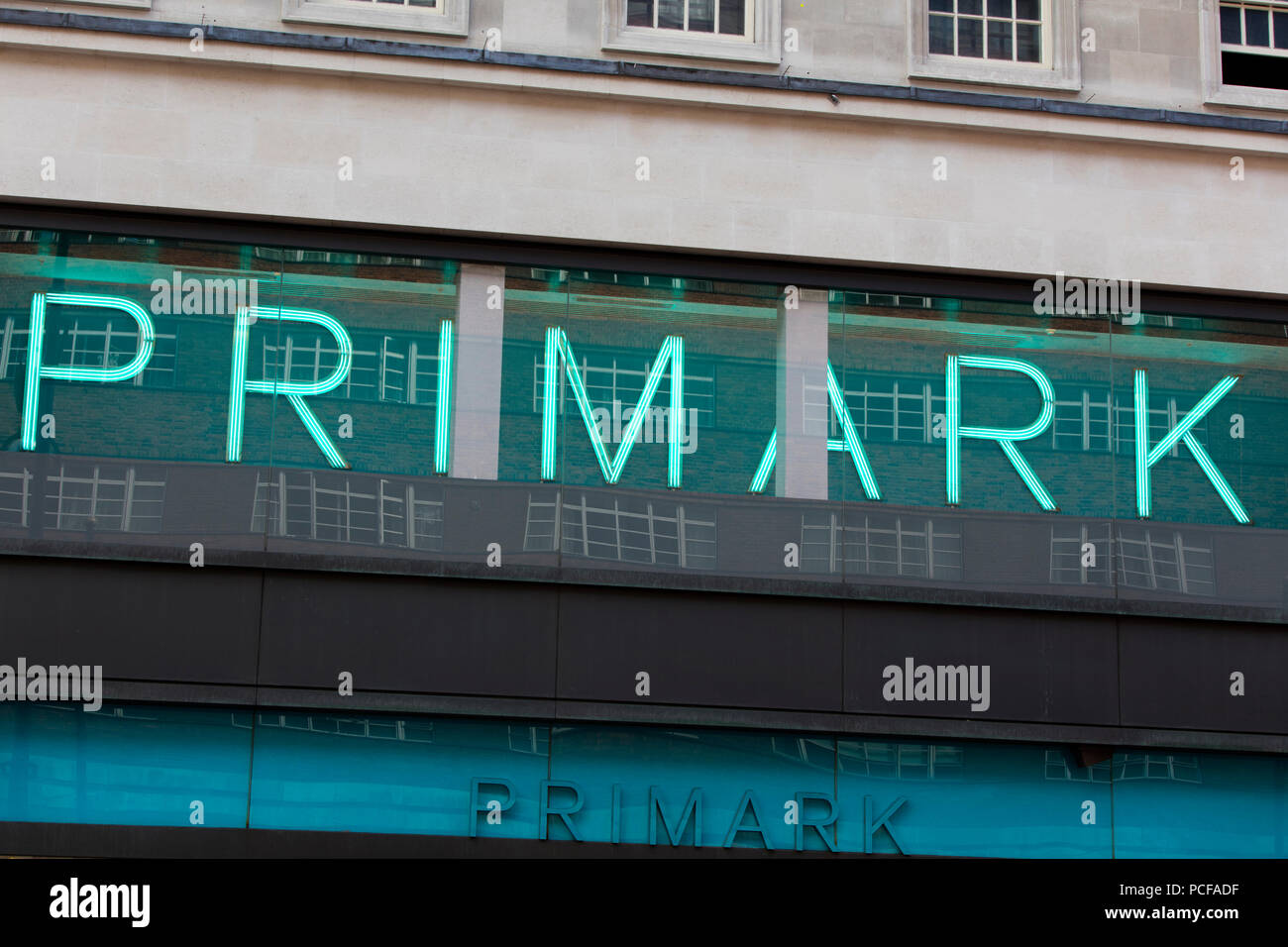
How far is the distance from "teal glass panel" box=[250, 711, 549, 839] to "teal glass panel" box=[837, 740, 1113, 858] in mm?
2885

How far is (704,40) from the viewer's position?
15016 millimetres

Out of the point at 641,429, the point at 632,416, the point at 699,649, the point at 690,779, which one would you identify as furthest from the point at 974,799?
the point at 632,416

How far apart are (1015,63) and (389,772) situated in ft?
28.8

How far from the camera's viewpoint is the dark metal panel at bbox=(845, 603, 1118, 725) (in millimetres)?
14289

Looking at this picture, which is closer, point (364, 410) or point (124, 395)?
point (124, 395)

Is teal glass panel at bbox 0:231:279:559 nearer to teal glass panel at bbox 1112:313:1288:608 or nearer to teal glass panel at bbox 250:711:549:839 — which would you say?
teal glass panel at bbox 250:711:549:839

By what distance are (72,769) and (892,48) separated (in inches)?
384

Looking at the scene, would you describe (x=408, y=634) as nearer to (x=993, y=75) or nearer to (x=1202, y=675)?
(x=1202, y=675)

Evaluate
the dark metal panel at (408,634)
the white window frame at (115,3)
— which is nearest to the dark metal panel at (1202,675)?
the dark metal panel at (408,634)

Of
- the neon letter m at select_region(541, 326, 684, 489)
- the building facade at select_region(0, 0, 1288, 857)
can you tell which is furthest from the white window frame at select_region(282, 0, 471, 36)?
the neon letter m at select_region(541, 326, 684, 489)

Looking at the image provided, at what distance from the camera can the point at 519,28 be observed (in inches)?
578

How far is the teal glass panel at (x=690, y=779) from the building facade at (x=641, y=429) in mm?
35
